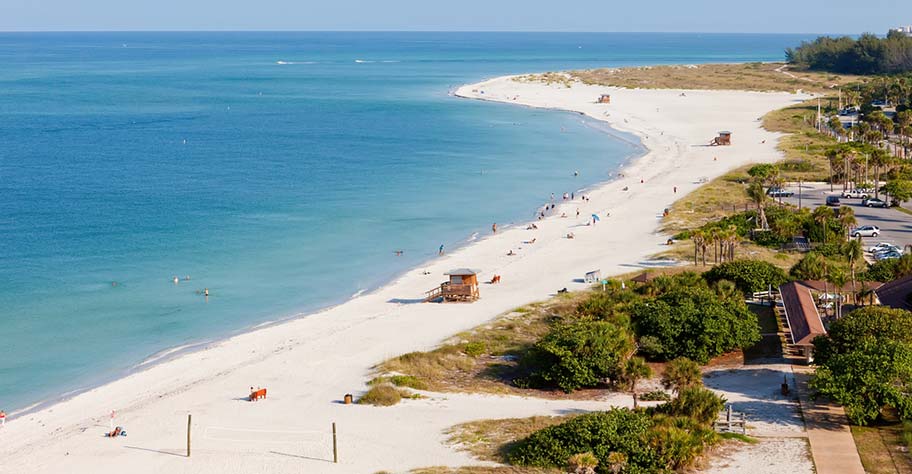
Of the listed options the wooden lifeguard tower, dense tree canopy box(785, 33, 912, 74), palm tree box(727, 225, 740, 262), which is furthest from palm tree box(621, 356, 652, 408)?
dense tree canopy box(785, 33, 912, 74)

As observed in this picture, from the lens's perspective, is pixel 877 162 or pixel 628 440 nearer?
pixel 628 440

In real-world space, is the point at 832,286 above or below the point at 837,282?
below

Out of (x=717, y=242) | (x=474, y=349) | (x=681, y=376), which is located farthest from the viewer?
(x=717, y=242)

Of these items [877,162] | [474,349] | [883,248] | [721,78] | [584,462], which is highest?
[721,78]

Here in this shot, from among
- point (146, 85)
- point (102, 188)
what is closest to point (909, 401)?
point (102, 188)

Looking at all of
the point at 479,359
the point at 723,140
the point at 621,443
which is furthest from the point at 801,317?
the point at 723,140

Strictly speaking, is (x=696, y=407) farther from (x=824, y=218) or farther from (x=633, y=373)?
(x=824, y=218)

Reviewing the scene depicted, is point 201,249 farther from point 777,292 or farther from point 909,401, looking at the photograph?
point 909,401
